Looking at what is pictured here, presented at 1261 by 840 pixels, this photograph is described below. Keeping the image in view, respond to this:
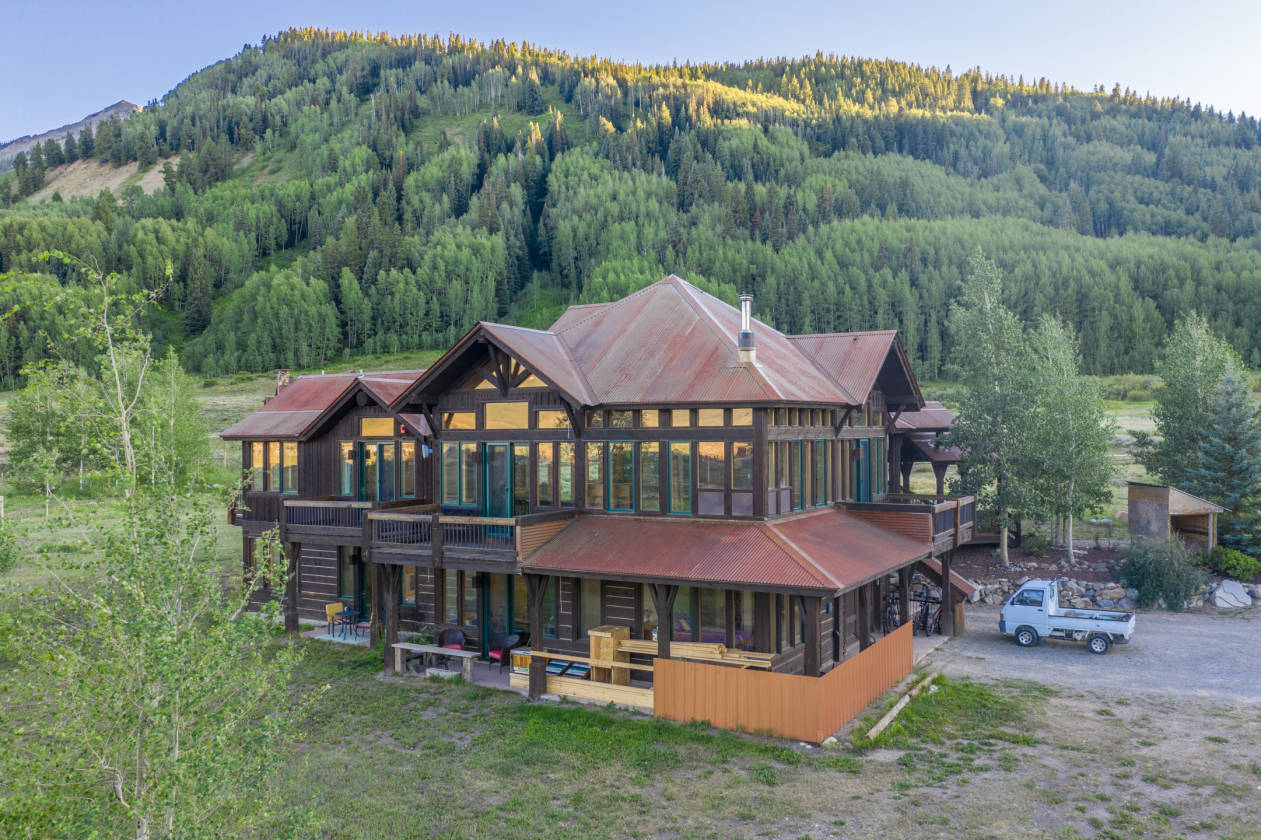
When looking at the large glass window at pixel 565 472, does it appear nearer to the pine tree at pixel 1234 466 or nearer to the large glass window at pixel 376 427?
the large glass window at pixel 376 427

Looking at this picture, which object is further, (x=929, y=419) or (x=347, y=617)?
(x=929, y=419)

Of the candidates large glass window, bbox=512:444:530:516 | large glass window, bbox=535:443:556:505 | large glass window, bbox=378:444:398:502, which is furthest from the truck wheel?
large glass window, bbox=378:444:398:502

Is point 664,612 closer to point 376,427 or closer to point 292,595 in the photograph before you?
point 376,427

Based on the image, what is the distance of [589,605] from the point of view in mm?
20859

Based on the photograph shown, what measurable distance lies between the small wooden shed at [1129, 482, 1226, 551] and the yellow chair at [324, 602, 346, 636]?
99.5 ft

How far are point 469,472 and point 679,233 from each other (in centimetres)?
12800

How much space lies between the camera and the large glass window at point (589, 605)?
2069cm

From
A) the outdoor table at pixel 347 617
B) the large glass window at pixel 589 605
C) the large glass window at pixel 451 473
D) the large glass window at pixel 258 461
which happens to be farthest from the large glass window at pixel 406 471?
the large glass window at pixel 589 605

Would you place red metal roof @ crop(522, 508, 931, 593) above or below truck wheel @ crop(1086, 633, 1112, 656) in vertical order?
above

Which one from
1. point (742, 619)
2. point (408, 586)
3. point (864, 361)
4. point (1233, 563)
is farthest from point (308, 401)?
point (1233, 563)

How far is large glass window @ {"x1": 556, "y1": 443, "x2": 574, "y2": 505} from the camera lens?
21516 mm

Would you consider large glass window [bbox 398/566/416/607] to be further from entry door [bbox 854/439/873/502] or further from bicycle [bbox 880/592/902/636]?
bicycle [bbox 880/592/902/636]

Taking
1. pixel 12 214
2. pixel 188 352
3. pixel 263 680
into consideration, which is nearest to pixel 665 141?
pixel 188 352

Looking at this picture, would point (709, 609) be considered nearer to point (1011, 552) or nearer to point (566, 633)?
point (566, 633)
